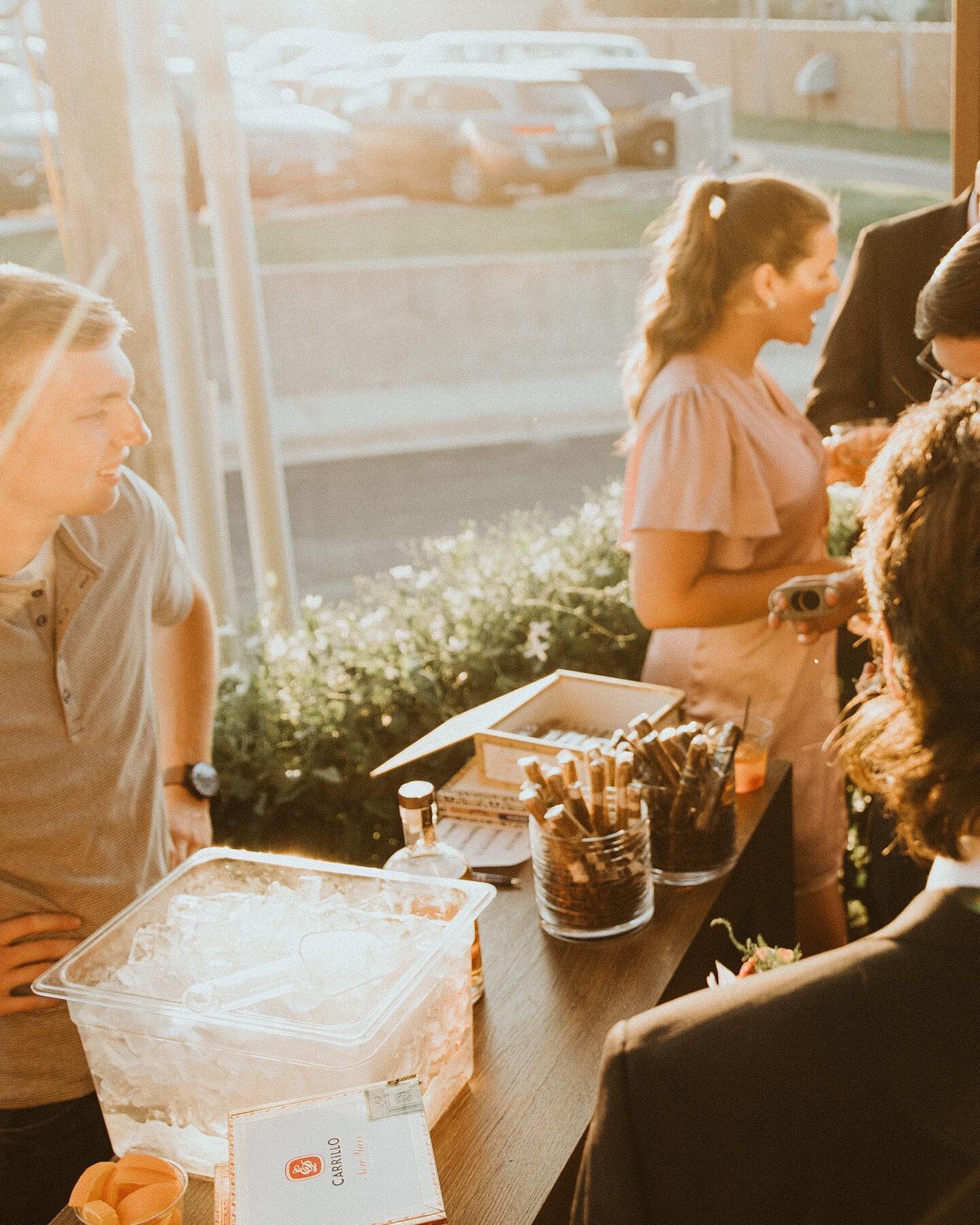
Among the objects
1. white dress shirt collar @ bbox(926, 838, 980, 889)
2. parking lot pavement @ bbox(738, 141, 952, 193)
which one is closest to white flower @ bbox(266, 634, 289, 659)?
white dress shirt collar @ bbox(926, 838, 980, 889)

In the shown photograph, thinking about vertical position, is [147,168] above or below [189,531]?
above

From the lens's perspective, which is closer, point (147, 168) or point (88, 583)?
point (88, 583)

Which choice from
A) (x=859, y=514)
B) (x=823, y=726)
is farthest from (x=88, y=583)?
(x=823, y=726)

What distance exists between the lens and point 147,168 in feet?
10.7

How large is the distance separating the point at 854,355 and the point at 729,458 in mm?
888

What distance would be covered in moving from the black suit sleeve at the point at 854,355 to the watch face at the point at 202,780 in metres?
1.73

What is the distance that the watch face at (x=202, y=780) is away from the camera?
2217 millimetres

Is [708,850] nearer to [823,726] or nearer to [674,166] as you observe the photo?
[823,726]

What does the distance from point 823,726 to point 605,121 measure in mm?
13885

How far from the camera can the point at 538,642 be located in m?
3.16

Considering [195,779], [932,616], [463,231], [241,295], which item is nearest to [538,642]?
[195,779]

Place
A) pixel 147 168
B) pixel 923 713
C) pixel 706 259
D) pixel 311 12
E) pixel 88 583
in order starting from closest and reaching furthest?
pixel 923 713 → pixel 88 583 → pixel 706 259 → pixel 147 168 → pixel 311 12

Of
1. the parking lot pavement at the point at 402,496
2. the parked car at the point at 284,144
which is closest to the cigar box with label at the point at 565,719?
the parking lot pavement at the point at 402,496

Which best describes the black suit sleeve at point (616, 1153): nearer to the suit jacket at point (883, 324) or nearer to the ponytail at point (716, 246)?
the ponytail at point (716, 246)
